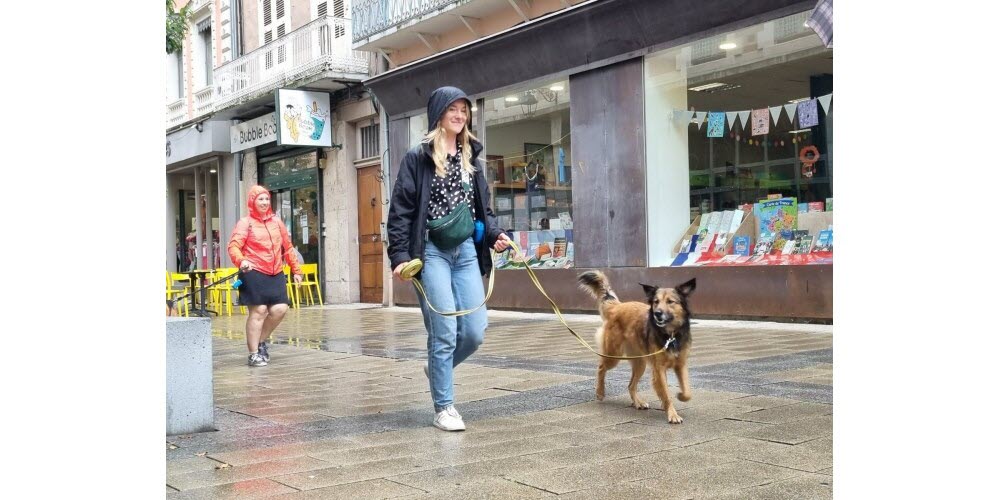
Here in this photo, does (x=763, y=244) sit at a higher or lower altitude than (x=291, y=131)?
lower

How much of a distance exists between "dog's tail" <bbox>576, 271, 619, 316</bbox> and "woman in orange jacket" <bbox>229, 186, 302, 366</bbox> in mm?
3995

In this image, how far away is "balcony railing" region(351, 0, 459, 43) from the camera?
16766mm

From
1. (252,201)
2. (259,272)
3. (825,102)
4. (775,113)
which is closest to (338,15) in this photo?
(775,113)

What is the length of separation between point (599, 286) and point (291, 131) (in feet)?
50.8

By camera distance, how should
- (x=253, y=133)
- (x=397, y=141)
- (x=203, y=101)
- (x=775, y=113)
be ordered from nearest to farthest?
(x=775, y=113) < (x=397, y=141) < (x=253, y=133) < (x=203, y=101)

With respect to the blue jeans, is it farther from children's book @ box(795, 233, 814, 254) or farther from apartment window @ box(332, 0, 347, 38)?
apartment window @ box(332, 0, 347, 38)

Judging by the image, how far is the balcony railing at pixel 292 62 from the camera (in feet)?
64.7

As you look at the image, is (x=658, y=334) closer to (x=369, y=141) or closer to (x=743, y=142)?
(x=743, y=142)

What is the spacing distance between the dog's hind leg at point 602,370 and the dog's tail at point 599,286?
0.30 meters

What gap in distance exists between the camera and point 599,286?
584 cm

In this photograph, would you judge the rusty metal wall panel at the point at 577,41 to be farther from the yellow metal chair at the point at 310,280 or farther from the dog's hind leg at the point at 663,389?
the dog's hind leg at the point at 663,389

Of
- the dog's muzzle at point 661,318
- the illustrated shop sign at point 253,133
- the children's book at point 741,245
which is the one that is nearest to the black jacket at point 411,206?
the dog's muzzle at point 661,318

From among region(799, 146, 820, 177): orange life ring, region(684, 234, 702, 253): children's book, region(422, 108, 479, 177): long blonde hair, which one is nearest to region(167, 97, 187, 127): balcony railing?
region(684, 234, 702, 253): children's book
